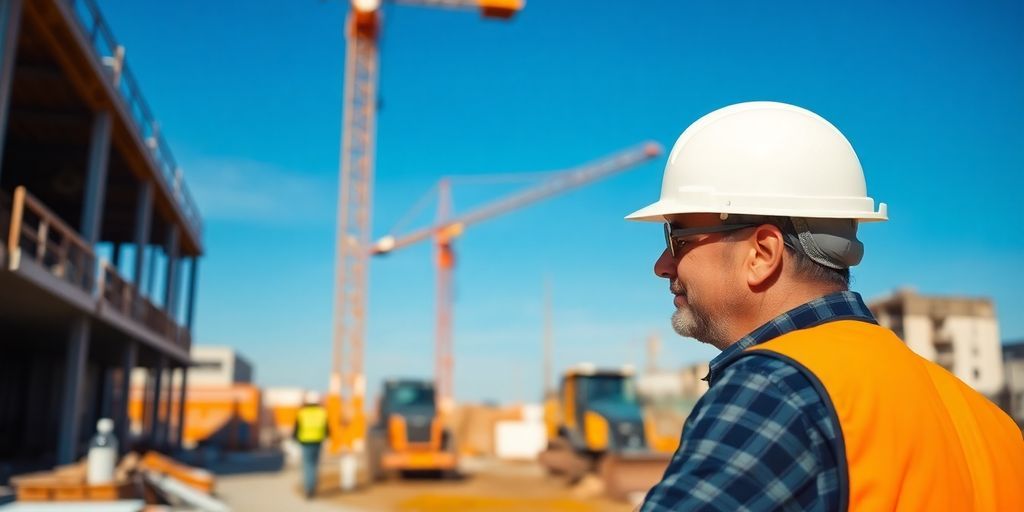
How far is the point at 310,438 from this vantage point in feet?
48.3

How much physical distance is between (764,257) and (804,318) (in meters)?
0.12

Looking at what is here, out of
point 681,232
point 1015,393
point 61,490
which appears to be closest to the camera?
point 681,232

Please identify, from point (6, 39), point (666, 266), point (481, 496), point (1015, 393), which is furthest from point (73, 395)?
point (1015, 393)

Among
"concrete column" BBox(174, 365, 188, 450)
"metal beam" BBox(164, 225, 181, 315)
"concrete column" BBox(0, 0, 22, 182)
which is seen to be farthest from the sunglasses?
"concrete column" BBox(174, 365, 188, 450)

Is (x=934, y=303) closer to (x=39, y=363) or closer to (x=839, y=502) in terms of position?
(x=39, y=363)

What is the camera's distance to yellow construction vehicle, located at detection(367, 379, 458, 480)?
18656 millimetres

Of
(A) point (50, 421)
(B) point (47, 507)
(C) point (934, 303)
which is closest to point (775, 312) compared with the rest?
(B) point (47, 507)

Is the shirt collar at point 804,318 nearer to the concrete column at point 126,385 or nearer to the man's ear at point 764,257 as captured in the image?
the man's ear at point 764,257

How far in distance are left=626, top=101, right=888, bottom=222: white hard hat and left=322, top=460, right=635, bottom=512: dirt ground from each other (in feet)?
42.5

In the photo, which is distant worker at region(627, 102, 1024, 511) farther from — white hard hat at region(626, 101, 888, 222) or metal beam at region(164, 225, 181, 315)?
metal beam at region(164, 225, 181, 315)

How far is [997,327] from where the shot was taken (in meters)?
59.8

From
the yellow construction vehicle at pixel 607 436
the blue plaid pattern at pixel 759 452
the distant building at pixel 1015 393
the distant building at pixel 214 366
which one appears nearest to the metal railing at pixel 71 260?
the yellow construction vehicle at pixel 607 436

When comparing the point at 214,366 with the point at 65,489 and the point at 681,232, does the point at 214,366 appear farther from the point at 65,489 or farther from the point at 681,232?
the point at 681,232

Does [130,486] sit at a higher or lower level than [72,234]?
lower
